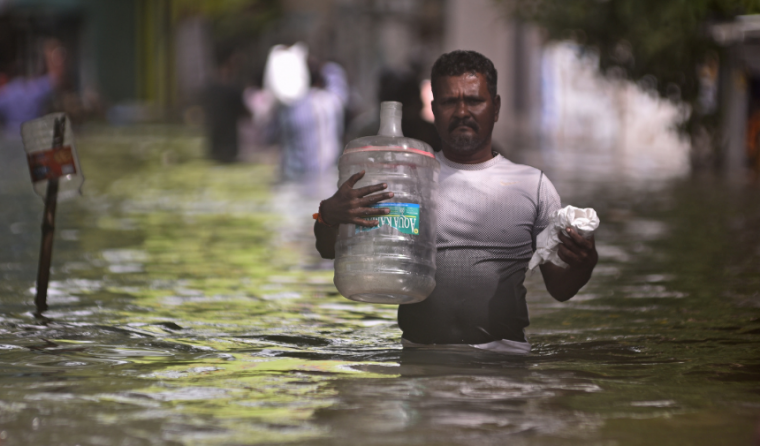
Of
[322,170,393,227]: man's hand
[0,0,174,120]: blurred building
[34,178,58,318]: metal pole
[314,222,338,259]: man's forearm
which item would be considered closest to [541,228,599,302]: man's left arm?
[322,170,393,227]: man's hand

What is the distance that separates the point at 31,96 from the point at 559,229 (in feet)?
83.3

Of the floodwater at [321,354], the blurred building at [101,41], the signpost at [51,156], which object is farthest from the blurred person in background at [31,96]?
the signpost at [51,156]

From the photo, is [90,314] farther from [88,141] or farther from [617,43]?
[88,141]

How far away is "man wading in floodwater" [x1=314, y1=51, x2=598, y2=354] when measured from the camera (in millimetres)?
5188

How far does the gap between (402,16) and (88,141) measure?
12958 mm

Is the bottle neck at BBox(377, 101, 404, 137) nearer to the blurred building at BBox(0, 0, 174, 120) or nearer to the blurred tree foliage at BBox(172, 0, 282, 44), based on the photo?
the blurred building at BBox(0, 0, 174, 120)

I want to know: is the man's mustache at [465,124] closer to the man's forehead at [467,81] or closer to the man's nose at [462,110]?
the man's nose at [462,110]

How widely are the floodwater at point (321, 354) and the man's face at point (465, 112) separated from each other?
1028 millimetres

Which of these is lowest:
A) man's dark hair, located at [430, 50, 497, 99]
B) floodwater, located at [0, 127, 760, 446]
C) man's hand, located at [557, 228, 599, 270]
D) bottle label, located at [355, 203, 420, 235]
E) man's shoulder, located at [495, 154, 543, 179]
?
floodwater, located at [0, 127, 760, 446]

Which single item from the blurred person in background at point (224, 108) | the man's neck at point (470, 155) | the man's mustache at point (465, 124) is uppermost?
the blurred person in background at point (224, 108)

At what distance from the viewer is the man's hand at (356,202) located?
4.90 metres

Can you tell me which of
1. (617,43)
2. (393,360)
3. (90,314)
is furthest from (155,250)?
(617,43)

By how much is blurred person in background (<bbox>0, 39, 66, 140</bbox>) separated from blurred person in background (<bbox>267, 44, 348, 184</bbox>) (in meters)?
6.19

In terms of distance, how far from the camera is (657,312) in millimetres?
8148
